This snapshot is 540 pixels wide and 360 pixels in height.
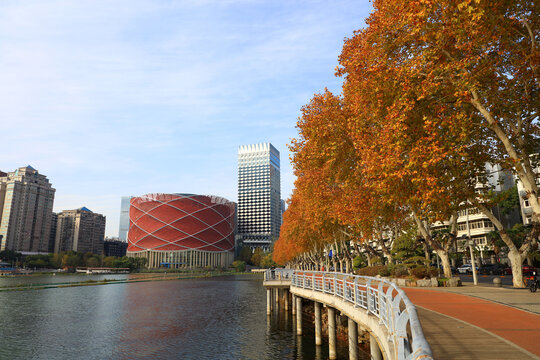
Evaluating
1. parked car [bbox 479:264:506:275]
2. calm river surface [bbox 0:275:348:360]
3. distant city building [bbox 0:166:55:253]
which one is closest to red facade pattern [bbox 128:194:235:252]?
distant city building [bbox 0:166:55:253]

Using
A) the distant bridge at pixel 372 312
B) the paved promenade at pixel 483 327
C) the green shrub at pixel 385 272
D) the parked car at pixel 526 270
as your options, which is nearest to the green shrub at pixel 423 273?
the green shrub at pixel 385 272

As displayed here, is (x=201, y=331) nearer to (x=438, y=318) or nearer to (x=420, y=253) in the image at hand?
(x=438, y=318)

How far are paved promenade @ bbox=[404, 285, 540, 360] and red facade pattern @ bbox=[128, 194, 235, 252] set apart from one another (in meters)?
166

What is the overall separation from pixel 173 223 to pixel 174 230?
3310 mm

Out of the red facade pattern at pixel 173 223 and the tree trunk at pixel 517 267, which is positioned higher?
the red facade pattern at pixel 173 223

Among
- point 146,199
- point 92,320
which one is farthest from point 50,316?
point 146,199

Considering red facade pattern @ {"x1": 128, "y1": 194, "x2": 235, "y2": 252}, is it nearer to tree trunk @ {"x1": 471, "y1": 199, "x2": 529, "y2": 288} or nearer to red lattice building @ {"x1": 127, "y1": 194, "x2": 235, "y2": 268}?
red lattice building @ {"x1": 127, "y1": 194, "x2": 235, "y2": 268}

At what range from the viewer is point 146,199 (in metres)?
174

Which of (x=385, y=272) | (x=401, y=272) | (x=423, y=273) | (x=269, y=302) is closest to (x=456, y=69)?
(x=423, y=273)

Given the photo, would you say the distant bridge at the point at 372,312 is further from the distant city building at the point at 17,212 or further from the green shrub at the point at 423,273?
the distant city building at the point at 17,212

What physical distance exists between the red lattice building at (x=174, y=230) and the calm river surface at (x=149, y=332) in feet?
432

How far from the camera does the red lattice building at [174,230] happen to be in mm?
171375

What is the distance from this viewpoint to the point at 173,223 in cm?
17300

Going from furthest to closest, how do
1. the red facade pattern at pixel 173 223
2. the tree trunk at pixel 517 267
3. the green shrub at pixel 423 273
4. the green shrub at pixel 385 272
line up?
the red facade pattern at pixel 173 223, the green shrub at pixel 385 272, the green shrub at pixel 423 273, the tree trunk at pixel 517 267
